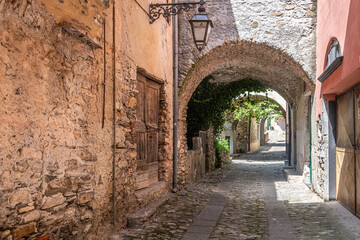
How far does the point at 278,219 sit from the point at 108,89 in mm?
3101

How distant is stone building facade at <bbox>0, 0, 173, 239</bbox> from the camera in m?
2.36

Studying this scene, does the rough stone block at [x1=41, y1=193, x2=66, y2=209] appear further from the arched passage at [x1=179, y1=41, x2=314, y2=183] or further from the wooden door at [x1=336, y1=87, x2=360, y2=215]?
the arched passage at [x1=179, y1=41, x2=314, y2=183]

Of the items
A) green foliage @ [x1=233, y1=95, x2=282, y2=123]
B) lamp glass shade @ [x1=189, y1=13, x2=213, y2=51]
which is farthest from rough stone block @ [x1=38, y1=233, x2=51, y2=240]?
green foliage @ [x1=233, y1=95, x2=282, y2=123]

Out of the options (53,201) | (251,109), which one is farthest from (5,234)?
(251,109)

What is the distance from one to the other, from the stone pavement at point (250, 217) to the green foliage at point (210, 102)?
9.46ft

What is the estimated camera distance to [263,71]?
983 cm

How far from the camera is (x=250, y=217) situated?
5328mm

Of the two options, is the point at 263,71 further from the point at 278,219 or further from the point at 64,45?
the point at 64,45

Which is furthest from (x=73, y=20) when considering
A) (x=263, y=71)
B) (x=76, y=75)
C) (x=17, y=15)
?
(x=263, y=71)

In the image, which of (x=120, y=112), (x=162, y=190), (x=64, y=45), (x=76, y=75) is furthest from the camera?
(x=162, y=190)

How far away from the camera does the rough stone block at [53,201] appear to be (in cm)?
274

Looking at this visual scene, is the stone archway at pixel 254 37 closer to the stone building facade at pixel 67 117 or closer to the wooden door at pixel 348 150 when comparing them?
the wooden door at pixel 348 150

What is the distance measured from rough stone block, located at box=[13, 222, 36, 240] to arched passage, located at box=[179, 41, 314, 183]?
4.97 meters

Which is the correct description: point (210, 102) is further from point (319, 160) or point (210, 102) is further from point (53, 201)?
point (53, 201)
